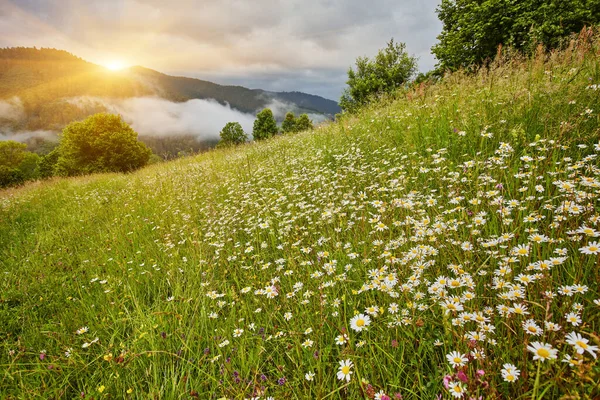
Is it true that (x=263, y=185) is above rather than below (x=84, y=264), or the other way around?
above

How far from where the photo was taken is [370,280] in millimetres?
2352

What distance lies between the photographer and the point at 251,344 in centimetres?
223

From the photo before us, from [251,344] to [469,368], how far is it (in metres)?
1.56

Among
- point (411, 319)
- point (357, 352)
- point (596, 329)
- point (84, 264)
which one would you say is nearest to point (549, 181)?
point (596, 329)

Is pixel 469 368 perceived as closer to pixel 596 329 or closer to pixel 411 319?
pixel 411 319

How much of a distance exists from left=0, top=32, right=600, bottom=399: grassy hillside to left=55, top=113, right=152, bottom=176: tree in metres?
31.5

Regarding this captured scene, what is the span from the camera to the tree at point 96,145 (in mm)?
32062

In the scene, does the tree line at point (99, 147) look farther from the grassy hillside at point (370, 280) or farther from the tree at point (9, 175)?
the tree at point (9, 175)

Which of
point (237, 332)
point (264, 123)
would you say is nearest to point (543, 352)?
point (237, 332)

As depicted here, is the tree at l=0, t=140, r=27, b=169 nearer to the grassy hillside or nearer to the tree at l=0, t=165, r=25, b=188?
the tree at l=0, t=165, r=25, b=188

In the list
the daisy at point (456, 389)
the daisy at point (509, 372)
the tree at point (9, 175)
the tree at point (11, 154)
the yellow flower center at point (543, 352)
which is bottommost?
the tree at point (9, 175)

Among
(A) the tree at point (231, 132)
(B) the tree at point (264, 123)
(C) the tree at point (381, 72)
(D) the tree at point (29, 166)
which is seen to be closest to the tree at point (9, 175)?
(D) the tree at point (29, 166)

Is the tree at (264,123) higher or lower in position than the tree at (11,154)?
higher

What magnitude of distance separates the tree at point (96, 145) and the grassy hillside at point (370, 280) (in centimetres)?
3148
